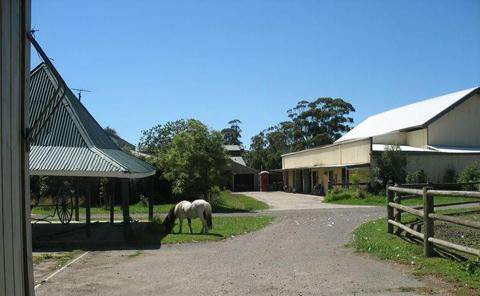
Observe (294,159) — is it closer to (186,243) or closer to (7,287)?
(186,243)

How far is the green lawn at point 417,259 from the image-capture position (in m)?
8.04

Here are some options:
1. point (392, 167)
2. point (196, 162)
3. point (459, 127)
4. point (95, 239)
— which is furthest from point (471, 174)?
point (95, 239)

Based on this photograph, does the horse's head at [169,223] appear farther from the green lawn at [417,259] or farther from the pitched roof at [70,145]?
the green lawn at [417,259]

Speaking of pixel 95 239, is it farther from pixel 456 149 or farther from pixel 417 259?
pixel 456 149

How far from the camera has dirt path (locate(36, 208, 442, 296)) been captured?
823cm

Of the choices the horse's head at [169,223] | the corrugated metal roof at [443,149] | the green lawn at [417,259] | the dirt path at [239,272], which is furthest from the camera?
the corrugated metal roof at [443,149]

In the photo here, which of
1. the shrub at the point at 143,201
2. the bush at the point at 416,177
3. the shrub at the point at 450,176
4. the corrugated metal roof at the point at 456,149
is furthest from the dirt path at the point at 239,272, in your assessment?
the corrugated metal roof at the point at 456,149

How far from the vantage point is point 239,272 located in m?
9.83

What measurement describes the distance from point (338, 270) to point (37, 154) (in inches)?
430

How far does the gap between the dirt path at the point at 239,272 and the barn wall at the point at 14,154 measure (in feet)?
17.7

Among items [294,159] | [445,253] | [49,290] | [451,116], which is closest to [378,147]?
[451,116]

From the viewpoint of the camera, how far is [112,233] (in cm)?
1780

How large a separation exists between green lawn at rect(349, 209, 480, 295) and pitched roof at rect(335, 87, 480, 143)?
2873cm

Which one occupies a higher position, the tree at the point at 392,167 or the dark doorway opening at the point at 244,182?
the tree at the point at 392,167
